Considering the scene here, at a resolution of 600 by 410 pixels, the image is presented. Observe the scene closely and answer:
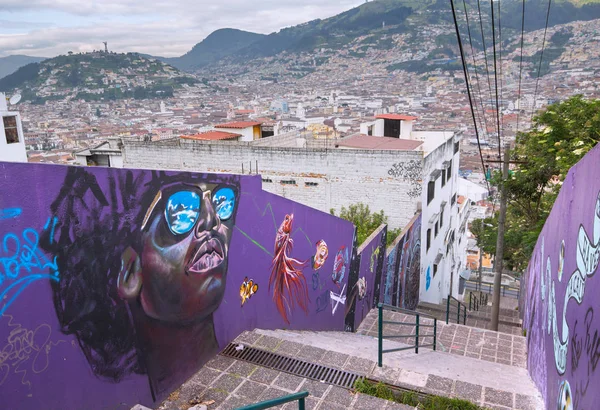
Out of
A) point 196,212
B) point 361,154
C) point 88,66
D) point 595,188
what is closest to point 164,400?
point 196,212

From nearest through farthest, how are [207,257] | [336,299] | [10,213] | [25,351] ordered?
[10,213]
[25,351]
[207,257]
[336,299]

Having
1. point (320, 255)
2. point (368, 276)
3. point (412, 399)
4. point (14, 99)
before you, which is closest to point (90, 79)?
point (14, 99)

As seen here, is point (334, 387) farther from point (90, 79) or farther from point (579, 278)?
point (90, 79)

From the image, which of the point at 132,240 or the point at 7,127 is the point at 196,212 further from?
the point at 7,127

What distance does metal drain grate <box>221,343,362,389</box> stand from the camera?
4328mm

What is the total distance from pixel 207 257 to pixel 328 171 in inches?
453

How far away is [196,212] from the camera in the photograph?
402 cm

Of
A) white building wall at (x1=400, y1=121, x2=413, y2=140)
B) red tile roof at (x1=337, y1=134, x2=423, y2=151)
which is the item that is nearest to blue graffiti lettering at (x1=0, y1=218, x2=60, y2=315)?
red tile roof at (x1=337, y1=134, x2=423, y2=151)

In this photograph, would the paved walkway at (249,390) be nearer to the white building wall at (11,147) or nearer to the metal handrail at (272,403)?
the metal handrail at (272,403)

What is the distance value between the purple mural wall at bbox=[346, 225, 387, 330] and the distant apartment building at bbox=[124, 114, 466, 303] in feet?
8.12

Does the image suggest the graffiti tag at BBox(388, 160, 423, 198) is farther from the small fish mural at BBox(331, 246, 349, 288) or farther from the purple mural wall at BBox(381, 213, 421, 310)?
the small fish mural at BBox(331, 246, 349, 288)

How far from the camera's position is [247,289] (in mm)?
5109

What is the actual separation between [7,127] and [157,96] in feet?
427

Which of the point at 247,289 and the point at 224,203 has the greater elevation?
the point at 224,203
